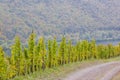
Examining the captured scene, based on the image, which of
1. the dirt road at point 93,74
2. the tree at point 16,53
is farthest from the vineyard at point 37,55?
the dirt road at point 93,74

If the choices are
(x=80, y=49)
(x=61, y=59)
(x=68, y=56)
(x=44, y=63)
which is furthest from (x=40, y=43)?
(x=80, y=49)

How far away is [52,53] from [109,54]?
8116 centimetres

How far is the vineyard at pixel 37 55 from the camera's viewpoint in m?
76.3

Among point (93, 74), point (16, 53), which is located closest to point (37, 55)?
point (16, 53)

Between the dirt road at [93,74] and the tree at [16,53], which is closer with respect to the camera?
the dirt road at [93,74]

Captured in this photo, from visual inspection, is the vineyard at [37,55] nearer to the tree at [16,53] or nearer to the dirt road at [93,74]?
the tree at [16,53]

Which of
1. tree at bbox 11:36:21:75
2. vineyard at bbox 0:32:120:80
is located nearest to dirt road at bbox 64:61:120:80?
vineyard at bbox 0:32:120:80

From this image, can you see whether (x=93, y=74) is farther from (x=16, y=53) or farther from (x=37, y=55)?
(x=37, y=55)

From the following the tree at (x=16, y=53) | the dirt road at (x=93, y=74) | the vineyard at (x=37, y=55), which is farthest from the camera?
the vineyard at (x=37, y=55)

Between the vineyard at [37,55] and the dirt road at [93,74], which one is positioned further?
the vineyard at [37,55]

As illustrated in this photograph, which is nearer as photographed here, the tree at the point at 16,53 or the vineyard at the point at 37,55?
the tree at the point at 16,53

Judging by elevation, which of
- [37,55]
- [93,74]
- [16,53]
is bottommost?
[93,74]

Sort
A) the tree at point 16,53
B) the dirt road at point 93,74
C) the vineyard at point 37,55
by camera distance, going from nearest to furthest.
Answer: the dirt road at point 93,74
the tree at point 16,53
the vineyard at point 37,55

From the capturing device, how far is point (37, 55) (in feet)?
290
